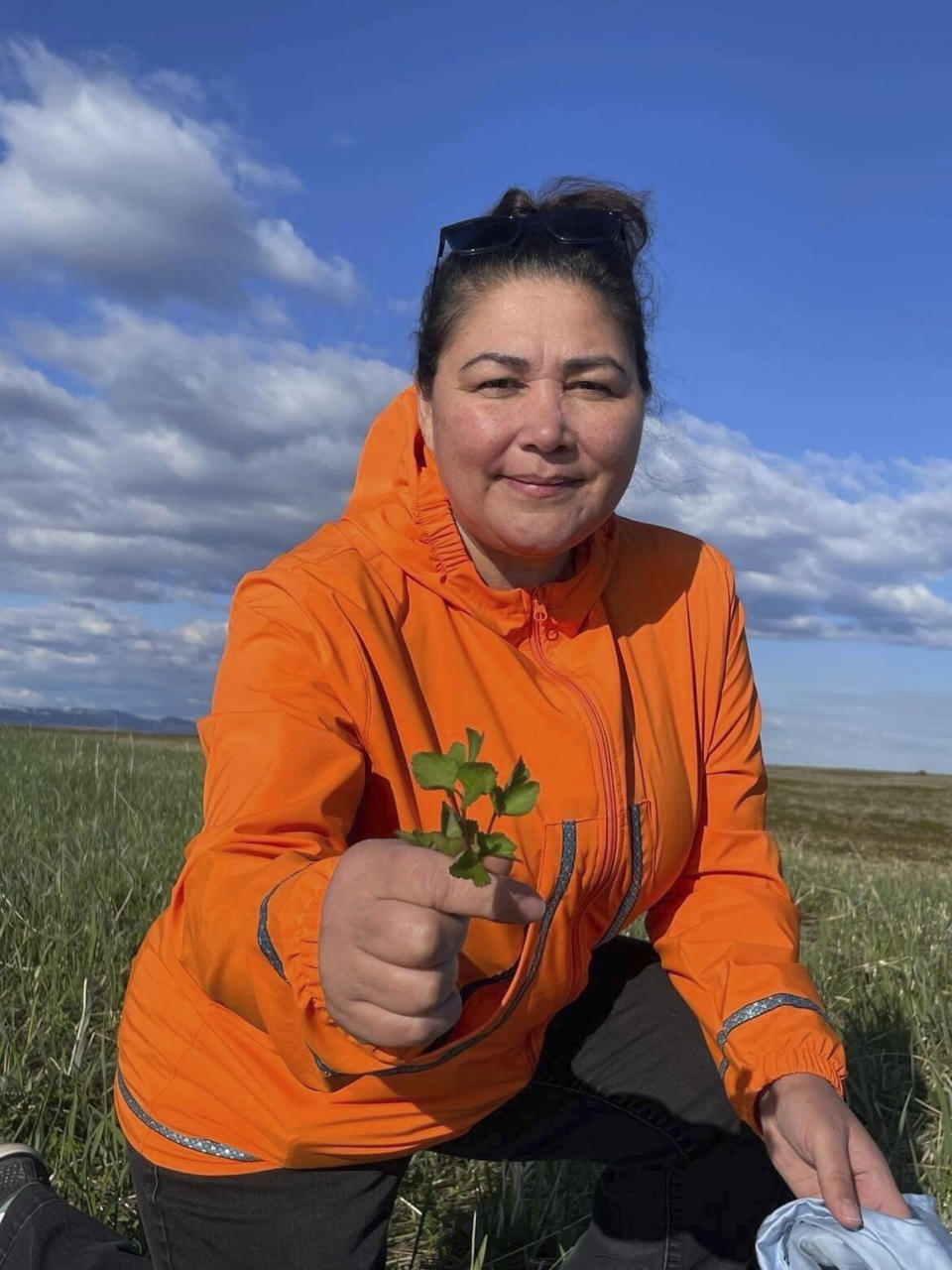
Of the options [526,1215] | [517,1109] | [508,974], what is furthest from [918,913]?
[508,974]

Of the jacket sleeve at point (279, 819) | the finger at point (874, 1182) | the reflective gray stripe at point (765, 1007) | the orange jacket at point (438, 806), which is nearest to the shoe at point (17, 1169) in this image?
the orange jacket at point (438, 806)

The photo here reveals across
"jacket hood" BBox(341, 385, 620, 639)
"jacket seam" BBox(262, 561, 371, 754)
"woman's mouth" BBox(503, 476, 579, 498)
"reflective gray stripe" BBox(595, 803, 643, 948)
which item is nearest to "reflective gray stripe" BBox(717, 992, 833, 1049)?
"reflective gray stripe" BBox(595, 803, 643, 948)

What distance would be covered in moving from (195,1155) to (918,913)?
438 cm

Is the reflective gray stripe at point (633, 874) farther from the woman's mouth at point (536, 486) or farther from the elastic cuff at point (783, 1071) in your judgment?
the woman's mouth at point (536, 486)

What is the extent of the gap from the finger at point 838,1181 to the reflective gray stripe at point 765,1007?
393 millimetres

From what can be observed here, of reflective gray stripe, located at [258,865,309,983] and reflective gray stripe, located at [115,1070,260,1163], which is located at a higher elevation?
reflective gray stripe, located at [258,865,309,983]

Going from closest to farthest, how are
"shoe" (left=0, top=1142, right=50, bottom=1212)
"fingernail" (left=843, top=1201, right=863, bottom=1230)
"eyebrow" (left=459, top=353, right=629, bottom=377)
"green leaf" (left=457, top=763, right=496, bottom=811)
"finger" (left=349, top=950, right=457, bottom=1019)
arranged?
"green leaf" (left=457, top=763, right=496, bottom=811), "finger" (left=349, top=950, right=457, bottom=1019), "fingernail" (left=843, top=1201, right=863, bottom=1230), "eyebrow" (left=459, top=353, right=629, bottom=377), "shoe" (left=0, top=1142, right=50, bottom=1212)

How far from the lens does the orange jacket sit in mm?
2105

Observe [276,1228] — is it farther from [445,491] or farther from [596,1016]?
[445,491]

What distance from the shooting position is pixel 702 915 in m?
2.83

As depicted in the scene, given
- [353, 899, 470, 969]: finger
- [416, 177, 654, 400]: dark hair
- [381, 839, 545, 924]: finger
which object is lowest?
[353, 899, 470, 969]: finger

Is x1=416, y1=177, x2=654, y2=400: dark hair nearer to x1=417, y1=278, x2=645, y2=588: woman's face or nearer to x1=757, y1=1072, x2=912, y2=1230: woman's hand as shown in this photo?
x1=417, y1=278, x2=645, y2=588: woman's face

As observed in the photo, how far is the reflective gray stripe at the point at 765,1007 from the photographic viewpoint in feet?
8.04

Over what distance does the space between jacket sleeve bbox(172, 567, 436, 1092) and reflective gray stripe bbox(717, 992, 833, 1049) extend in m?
0.95
